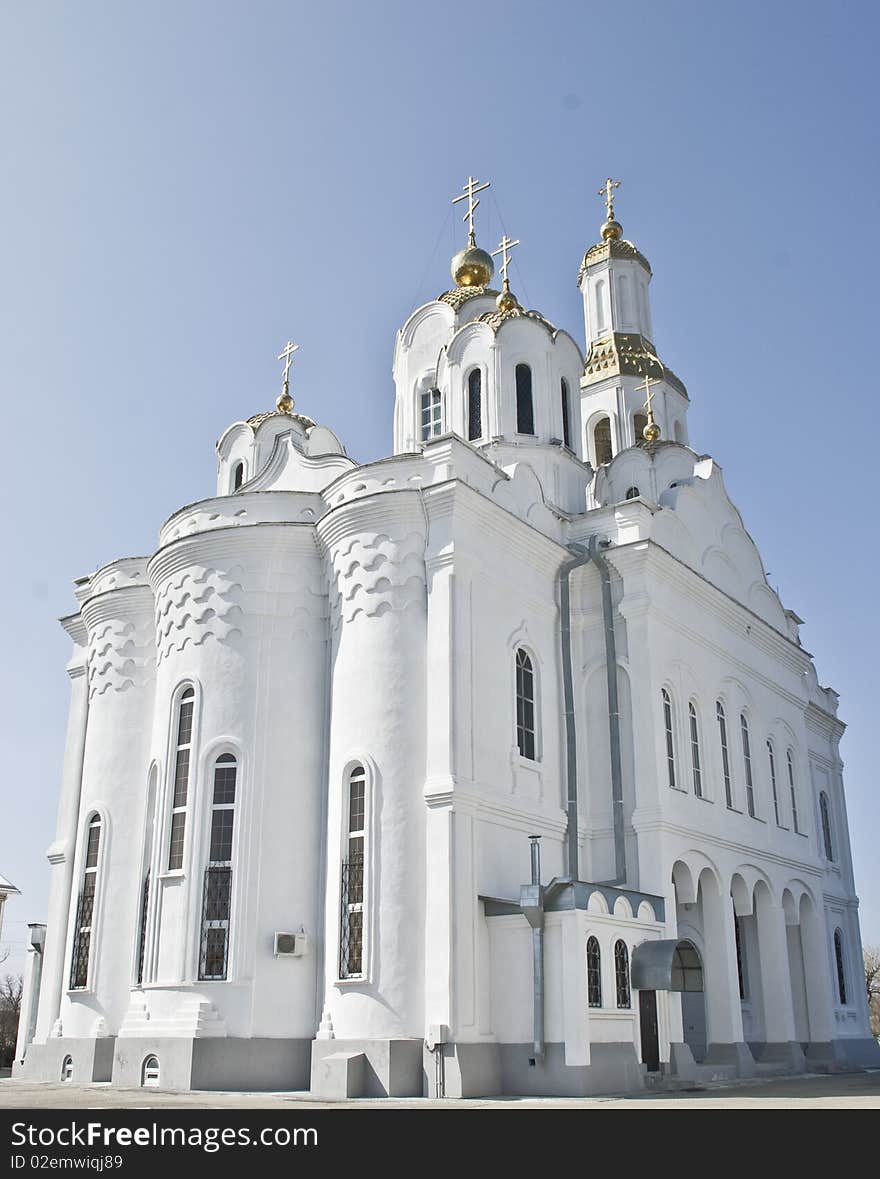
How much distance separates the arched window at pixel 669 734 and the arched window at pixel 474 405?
20.4 ft

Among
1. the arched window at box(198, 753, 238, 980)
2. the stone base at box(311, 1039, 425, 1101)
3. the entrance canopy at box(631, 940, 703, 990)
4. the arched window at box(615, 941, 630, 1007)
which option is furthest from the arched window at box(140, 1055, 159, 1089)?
the entrance canopy at box(631, 940, 703, 990)

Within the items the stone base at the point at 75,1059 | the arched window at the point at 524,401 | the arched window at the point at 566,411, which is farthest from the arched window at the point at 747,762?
the stone base at the point at 75,1059

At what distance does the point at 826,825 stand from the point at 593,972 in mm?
14136

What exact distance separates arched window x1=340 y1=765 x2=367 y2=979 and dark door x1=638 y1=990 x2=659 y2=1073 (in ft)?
12.7

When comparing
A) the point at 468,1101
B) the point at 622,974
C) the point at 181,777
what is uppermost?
the point at 181,777

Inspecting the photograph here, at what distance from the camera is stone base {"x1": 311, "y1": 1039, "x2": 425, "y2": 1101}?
13.9m

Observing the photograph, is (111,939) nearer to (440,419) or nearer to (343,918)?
(343,918)

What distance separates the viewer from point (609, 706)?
1797cm

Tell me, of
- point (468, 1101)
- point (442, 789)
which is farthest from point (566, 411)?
point (468, 1101)

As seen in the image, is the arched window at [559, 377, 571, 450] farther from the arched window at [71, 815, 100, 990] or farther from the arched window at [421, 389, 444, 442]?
the arched window at [71, 815, 100, 990]

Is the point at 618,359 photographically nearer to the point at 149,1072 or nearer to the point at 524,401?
the point at 524,401

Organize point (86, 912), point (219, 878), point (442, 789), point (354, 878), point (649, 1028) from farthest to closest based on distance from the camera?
point (86, 912) < point (649, 1028) < point (219, 878) < point (354, 878) < point (442, 789)

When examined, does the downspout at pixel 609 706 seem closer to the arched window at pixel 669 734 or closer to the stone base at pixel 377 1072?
the arched window at pixel 669 734

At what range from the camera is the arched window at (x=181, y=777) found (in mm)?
16484
